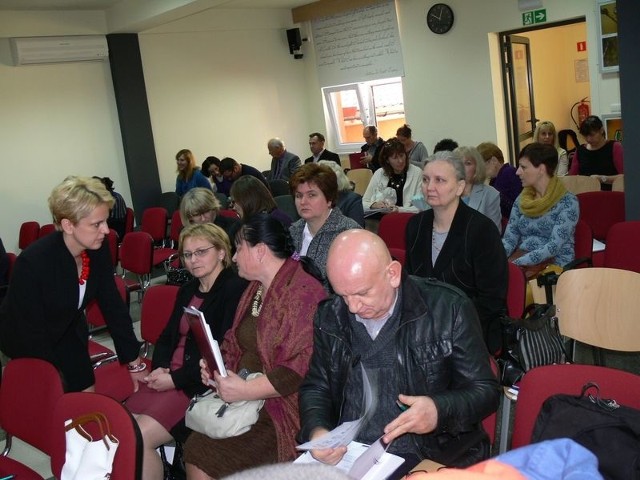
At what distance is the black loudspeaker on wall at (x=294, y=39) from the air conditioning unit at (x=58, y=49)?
3.53 metres

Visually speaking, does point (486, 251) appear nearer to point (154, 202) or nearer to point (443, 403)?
point (443, 403)

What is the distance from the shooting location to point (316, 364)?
7.90ft

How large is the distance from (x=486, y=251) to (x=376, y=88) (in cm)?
854

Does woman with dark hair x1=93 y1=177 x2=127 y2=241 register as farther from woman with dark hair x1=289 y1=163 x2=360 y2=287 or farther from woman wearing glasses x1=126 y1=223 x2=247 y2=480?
woman wearing glasses x1=126 y1=223 x2=247 y2=480

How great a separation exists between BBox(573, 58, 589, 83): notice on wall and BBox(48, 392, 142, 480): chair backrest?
1127 centimetres

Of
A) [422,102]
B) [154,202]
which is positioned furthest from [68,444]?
[422,102]

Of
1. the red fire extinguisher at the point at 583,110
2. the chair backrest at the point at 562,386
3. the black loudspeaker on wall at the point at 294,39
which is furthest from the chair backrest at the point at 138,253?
the red fire extinguisher at the point at 583,110

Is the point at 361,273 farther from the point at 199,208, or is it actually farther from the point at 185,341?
the point at 199,208

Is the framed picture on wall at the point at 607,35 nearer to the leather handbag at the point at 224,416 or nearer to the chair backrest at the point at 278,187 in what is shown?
the chair backrest at the point at 278,187

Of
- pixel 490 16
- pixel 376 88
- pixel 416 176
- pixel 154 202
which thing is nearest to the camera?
pixel 416 176

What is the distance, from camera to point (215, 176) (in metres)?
9.54

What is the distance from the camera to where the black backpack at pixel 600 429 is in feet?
5.02

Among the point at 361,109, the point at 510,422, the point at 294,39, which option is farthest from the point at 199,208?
the point at 294,39

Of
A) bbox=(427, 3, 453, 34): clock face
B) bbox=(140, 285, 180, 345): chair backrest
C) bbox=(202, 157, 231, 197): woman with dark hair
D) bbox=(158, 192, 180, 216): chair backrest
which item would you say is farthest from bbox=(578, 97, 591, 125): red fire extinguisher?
bbox=(140, 285, 180, 345): chair backrest
